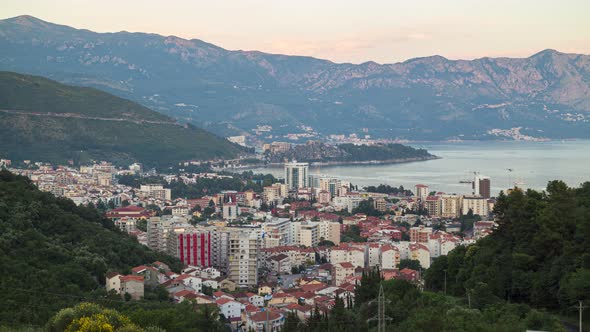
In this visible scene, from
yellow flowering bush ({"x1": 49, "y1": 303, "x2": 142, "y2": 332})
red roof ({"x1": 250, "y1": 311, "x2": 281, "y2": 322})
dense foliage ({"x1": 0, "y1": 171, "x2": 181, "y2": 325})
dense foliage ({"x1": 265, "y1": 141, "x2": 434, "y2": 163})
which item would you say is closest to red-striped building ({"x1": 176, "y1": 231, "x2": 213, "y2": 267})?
dense foliage ({"x1": 0, "y1": 171, "x2": 181, "y2": 325})

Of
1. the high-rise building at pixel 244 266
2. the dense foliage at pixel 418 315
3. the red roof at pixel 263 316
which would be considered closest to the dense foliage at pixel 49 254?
the high-rise building at pixel 244 266

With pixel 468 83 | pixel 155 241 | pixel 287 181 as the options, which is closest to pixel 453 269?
pixel 155 241

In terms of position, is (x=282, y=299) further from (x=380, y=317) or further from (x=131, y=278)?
(x=380, y=317)

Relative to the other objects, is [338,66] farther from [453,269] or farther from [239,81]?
[453,269]

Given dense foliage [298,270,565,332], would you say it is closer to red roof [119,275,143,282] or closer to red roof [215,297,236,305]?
red roof [215,297,236,305]

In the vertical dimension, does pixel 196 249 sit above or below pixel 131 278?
below

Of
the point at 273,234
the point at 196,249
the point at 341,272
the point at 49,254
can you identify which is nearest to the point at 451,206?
the point at 273,234
